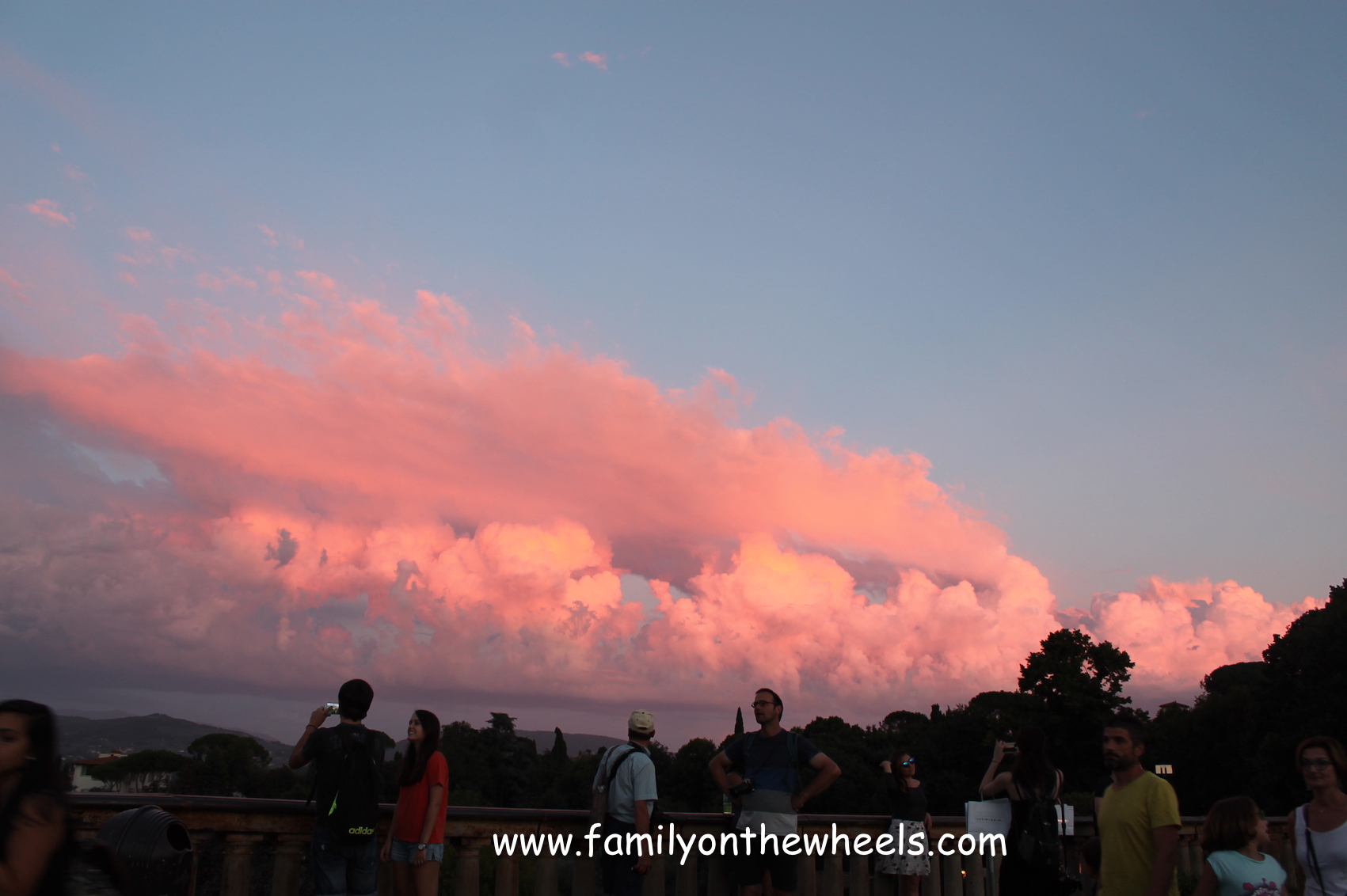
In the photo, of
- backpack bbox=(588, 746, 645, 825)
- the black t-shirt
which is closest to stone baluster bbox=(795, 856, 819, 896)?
backpack bbox=(588, 746, 645, 825)

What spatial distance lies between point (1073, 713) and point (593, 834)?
56.7 meters

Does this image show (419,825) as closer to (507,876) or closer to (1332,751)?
(507,876)

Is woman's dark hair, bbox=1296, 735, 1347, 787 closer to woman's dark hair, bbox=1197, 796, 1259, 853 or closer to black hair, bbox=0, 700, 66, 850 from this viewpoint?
woman's dark hair, bbox=1197, 796, 1259, 853

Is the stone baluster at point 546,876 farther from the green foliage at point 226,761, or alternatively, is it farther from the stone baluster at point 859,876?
the green foliage at point 226,761

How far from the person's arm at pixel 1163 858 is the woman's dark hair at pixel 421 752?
4159mm

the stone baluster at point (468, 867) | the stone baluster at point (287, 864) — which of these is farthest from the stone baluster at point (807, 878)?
the stone baluster at point (287, 864)

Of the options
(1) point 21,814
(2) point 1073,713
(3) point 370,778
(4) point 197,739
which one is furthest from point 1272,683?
(4) point 197,739

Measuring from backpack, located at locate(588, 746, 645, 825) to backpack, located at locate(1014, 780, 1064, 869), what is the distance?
2766 millimetres

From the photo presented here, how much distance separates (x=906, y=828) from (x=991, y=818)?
1541 millimetres

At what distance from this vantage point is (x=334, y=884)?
5402 millimetres

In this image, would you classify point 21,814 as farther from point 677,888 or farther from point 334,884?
point 677,888

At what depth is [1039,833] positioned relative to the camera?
622cm

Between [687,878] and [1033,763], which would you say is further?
[687,878]

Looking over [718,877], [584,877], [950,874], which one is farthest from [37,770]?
[950,874]
